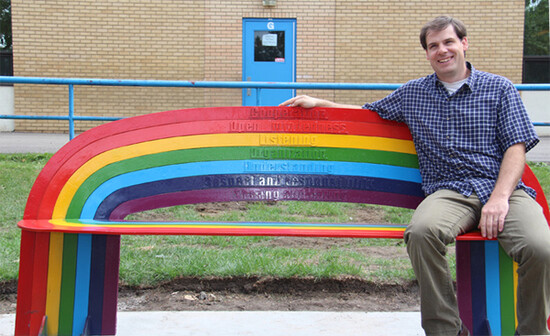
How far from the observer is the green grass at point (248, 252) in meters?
3.64

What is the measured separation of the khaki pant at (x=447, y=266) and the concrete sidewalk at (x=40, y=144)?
6026 mm

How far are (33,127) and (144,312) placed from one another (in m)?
9.08

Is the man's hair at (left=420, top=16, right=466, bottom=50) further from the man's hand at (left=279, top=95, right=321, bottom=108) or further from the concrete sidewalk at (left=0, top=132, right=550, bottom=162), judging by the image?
the concrete sidewalk at (left=0, top=132, right=550, bottom=162)

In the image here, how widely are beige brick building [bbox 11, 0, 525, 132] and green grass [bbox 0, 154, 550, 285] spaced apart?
5812 mm

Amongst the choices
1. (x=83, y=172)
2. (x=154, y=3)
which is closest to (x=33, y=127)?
(x=154, y=3)

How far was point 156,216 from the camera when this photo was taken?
5285 millimetres

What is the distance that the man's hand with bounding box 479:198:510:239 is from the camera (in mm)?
2391

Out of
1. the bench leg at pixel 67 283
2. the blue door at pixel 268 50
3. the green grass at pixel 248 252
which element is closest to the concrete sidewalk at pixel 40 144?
the green grass at pixel 248 252

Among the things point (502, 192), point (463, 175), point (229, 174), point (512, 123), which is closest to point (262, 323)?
point (229, 174)

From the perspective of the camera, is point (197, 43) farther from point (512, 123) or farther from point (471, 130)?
point (512, 123)

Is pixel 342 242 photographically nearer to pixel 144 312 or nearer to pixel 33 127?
pixel 144 312

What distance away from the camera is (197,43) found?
1117cm

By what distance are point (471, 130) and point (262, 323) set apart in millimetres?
1507

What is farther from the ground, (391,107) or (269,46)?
(269,46)
